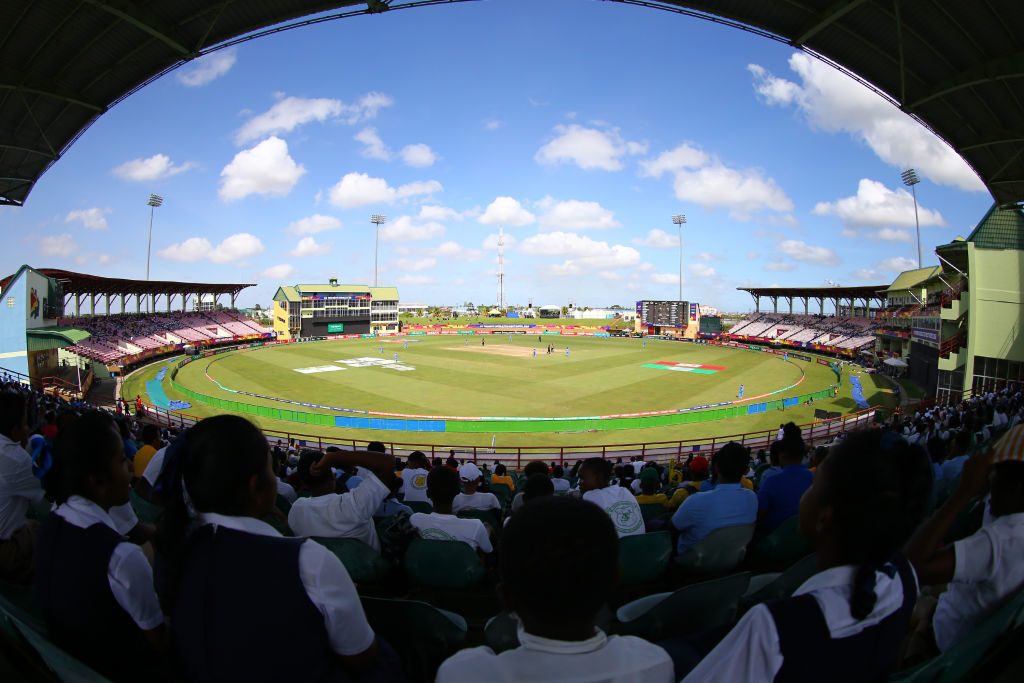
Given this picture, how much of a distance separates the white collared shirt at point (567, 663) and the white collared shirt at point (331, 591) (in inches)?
17.4

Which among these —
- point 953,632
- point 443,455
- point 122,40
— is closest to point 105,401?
point 443,455

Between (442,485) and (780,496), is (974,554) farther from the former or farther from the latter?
(442,485)

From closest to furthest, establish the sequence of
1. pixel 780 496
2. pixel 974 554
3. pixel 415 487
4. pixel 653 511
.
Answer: pixel 974 554 → pixel 780 496 → pixel 653 511 → pixel 415 487

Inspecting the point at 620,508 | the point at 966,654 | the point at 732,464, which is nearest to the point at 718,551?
the point at 620,508

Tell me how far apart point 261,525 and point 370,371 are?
44724 mm

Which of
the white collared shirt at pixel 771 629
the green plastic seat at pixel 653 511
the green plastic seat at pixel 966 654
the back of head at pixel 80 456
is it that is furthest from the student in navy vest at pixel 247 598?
the green plastic seat at pixel 653 511

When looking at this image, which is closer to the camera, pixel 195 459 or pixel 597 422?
pixel 195 459

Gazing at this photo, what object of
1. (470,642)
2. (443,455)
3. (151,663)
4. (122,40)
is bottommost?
(443,455)

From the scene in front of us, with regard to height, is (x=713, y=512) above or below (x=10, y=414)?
below

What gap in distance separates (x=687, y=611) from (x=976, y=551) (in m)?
1.40

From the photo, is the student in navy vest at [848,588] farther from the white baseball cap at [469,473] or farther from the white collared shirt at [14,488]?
the white baseball cap at [469,473]

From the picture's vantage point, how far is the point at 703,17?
1165cm

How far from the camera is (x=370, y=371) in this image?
147ft

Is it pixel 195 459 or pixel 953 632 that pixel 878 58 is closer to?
pixel 953 632
